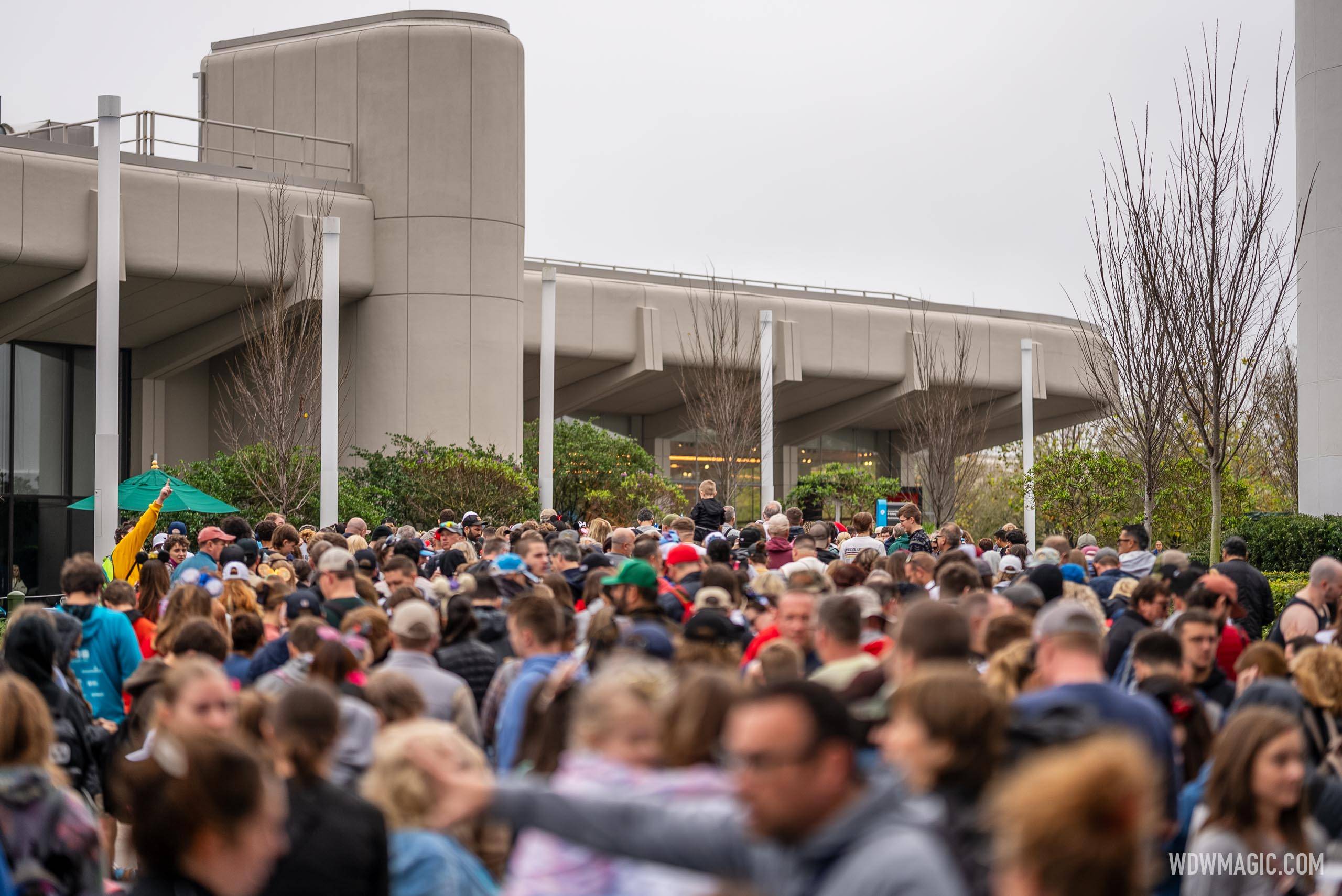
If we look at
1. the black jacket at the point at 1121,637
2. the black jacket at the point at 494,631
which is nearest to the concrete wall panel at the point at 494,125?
the black jacket at the point at 494,631

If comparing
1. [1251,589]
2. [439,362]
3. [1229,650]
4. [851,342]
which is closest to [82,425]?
[439,362]

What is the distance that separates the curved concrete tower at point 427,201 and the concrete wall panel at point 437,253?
3cm

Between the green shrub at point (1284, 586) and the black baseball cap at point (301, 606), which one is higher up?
the black baseball cap at point (301, 606)

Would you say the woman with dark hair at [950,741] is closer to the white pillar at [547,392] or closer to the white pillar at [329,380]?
the white pillar at [329,380]

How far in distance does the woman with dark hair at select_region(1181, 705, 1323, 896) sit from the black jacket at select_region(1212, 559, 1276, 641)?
6.80 meters

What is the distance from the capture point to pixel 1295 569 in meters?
17.7

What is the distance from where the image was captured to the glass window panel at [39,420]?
30.9m

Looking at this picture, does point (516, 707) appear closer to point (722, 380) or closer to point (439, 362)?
point (439, 362)

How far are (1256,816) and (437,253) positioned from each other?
95.6 feet

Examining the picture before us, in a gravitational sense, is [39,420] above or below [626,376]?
below

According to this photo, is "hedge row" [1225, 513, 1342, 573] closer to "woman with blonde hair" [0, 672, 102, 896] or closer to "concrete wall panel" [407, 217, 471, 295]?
"woman with blonde hair" [0, 672, 102, 896]

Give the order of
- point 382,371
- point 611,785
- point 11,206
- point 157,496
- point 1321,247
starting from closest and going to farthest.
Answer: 1. point 611,785
2. point 1321,247
3. point 157,496
4. point 11,206
5. point 382,371

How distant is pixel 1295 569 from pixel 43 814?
16.6 metres

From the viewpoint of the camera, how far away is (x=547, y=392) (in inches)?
1169
